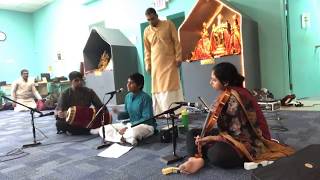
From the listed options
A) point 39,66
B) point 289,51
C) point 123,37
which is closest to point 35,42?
point 39,66

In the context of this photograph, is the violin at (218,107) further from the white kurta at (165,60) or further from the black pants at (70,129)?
the black pants at (70,129)

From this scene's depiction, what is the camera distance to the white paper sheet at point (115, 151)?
8.55 ft

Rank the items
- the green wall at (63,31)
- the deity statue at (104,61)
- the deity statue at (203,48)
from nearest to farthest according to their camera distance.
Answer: the deity statue at (203,48) < the deity statue at (104,61) < the green wall at (63,31)

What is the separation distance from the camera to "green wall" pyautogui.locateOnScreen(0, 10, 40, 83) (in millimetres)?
8844

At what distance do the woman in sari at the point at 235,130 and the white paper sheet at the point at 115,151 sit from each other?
0.83 meters

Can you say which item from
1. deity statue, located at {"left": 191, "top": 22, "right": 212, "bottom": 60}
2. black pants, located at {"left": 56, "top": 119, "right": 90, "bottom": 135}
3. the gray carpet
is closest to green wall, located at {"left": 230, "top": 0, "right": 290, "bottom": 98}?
deity statue, located at {"left": 191, "top": 22, "right": 212, "bottom": 60}

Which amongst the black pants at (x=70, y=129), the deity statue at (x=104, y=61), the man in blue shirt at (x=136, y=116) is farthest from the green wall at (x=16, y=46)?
the man in blue shirt at (x=136, y=116)

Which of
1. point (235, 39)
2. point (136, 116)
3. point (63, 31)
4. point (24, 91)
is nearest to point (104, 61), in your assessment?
point (24, 91)

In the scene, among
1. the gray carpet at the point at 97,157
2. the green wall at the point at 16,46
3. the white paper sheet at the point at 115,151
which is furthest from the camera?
the green wall at the point at 16,46

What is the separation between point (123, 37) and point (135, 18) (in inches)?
19.0

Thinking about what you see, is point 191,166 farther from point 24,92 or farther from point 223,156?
point 24,92

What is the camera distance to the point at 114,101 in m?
5.84

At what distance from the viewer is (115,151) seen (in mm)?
2705

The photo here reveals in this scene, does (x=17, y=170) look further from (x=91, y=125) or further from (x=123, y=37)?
(x=123, y=37)
